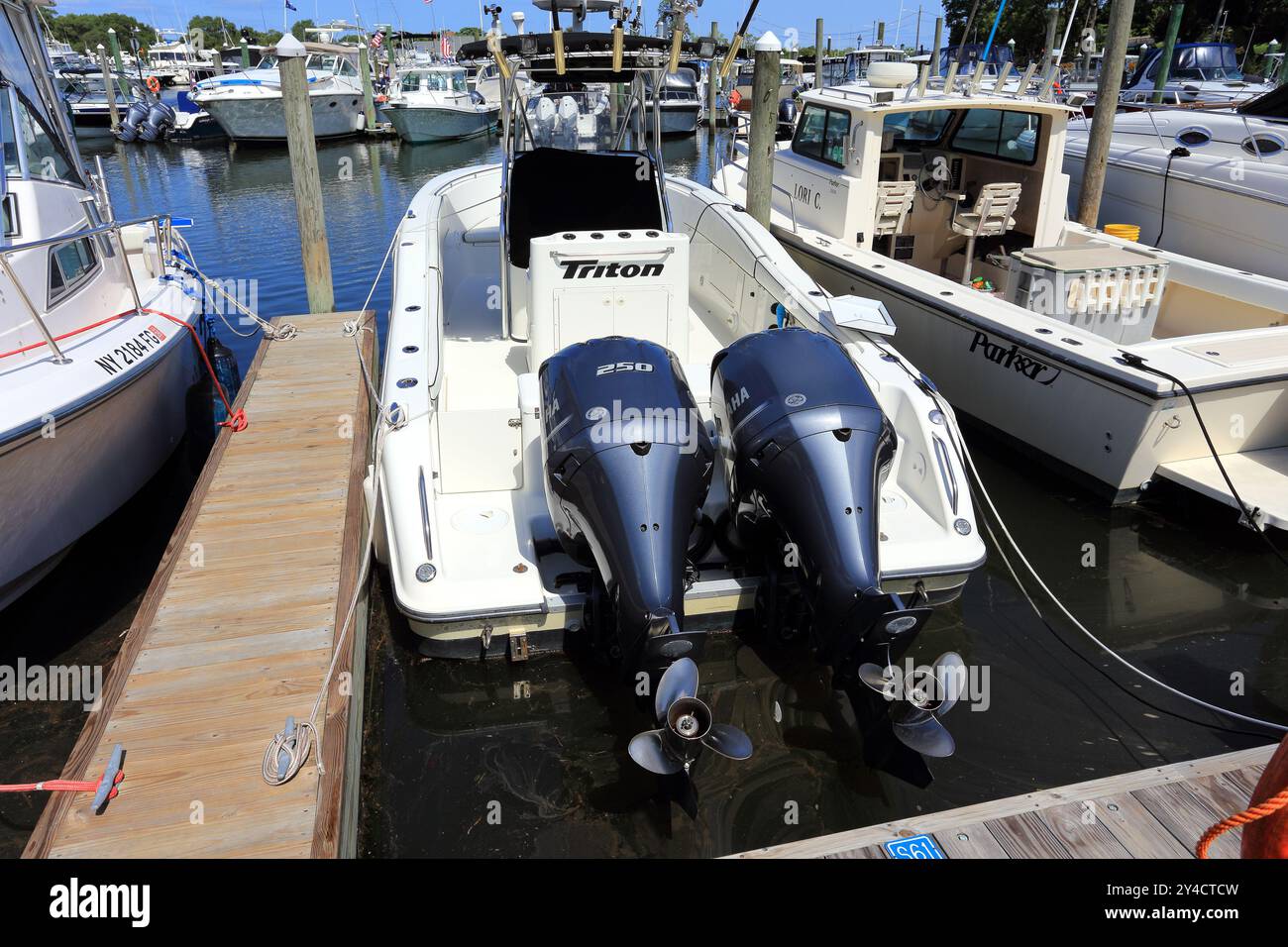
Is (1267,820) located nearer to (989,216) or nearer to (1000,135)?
(989,216)

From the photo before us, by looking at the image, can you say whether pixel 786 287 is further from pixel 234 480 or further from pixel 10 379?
pixel 10 379

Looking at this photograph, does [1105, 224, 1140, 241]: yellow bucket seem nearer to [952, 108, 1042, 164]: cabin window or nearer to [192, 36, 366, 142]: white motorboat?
[952, 108, 1042, 164]: cabin window

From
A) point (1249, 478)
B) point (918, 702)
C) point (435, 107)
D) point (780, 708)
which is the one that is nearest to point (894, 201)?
point (1249, 478)

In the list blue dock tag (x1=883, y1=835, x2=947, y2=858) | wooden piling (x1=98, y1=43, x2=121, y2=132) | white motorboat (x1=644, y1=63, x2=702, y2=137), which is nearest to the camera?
blue dock tag (x1=883, y1=835, x2=947, y2=858)

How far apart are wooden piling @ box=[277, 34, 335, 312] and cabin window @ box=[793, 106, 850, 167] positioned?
4.05 metres

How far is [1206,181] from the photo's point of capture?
679 centimetres

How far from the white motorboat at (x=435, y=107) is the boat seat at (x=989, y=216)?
64.4ft

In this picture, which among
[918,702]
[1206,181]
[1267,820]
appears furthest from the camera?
[1206,181]

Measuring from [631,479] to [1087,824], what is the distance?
67.4 inches

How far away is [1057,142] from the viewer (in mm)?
6438

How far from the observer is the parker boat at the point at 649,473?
2861 millimetres

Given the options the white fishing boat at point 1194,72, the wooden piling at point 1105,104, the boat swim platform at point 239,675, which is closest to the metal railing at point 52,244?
the boat swim platform at point 239,675

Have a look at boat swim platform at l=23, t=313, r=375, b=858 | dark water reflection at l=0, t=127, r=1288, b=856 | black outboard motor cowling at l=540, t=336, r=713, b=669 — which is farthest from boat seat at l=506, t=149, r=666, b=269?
dark water reflection at l=0, t=127, r=1288, b=856

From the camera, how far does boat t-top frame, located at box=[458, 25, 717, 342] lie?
4914 millimetres
